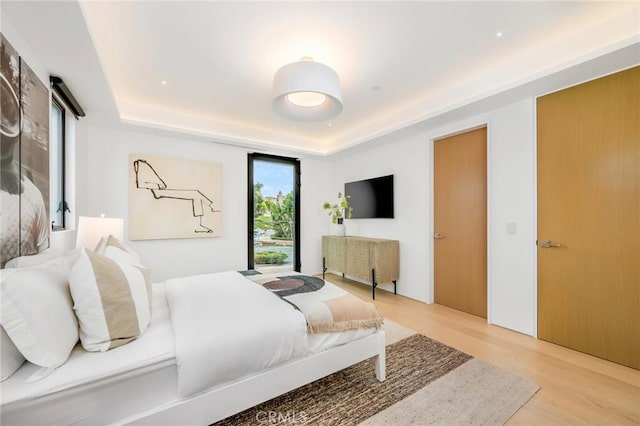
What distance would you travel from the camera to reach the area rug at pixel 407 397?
5.12ft

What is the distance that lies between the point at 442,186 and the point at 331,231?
233 cm

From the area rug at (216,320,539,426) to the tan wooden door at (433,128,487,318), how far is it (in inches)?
49.3

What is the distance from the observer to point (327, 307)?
1726mm

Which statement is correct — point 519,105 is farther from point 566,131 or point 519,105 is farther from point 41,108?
point 41,108

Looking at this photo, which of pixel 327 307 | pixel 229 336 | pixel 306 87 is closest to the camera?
pixel 229 336

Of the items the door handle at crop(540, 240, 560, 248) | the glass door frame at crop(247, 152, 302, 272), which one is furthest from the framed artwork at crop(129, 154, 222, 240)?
the door handle at crop(540, 240, 560, 248)

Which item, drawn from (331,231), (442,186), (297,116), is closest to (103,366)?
(297,116)

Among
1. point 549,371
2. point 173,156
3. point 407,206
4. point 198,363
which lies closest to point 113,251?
point 198,363

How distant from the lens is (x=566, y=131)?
241cm

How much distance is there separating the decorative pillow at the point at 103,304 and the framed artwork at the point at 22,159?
546mm

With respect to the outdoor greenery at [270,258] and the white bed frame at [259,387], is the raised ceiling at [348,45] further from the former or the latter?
the outdoor greenery at [270,258]

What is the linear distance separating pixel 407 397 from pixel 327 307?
2.63 ft

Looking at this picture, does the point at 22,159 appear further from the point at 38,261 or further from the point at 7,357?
the point at 7,357
